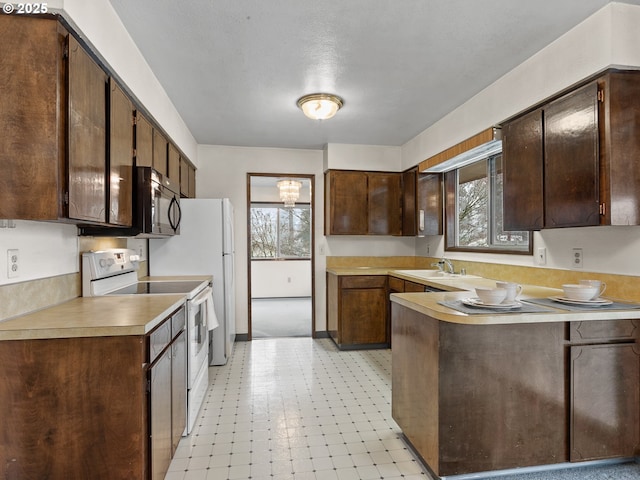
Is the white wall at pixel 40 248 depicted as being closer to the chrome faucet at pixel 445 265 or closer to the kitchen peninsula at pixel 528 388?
the kitchen peninsula at pixel 528 388

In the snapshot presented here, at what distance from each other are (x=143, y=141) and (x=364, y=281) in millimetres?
2586

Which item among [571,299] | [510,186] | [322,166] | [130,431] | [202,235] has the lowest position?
[130,431]

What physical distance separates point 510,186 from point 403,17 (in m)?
1.34

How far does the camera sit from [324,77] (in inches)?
102


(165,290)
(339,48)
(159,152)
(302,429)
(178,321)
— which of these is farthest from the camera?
(159,152)

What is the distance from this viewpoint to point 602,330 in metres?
1.81

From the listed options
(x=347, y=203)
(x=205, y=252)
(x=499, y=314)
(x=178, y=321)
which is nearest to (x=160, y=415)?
(x=178, y=321)

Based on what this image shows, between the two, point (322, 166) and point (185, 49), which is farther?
point (322, 166)

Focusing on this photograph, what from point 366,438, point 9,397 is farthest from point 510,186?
point 9,397

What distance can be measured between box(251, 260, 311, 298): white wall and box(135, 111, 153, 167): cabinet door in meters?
4.94

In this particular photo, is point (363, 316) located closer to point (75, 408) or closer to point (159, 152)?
A: point (159, 152)

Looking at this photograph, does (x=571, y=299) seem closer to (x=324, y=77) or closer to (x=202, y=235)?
(x=324, y=77)

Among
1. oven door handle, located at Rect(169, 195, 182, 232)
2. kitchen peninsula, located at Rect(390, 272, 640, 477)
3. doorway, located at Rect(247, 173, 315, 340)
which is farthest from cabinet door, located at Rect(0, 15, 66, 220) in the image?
doorway, located at Rect(247, 173, 315, 340)

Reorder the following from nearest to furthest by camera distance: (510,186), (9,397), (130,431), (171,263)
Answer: (9,397)
(130,431)
(510,186)
(171,263)
